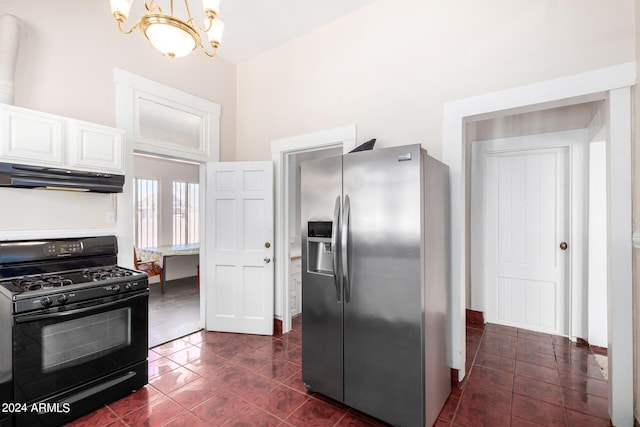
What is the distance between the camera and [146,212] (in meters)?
5.97

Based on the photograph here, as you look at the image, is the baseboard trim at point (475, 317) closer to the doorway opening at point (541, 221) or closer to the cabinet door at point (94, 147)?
the doorway opening at point (541, 221)

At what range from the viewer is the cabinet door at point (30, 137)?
2027mm

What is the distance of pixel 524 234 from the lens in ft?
12.1

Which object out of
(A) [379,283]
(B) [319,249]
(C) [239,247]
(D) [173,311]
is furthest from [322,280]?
(D) [173,311]

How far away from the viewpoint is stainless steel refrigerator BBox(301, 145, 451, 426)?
1.83 meters

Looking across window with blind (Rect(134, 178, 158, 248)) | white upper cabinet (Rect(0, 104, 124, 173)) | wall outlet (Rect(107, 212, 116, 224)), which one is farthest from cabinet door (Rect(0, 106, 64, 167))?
window with blind (Rect(134, 178, 158, 248))

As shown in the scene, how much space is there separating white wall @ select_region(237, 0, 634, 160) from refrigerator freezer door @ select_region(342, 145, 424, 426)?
834 millimetres

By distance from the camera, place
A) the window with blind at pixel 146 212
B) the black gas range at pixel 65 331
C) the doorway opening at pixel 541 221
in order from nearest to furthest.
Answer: the black gas range at pixel 65 331
the doorway opening at pixel 541 221
the window with blind at pixel 146 212

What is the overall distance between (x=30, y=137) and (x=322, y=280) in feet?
7.63

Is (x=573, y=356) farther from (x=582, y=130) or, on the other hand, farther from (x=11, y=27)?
(x=11, y=27)

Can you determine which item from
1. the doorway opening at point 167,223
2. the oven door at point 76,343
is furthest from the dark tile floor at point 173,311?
the oven door at point 76,343

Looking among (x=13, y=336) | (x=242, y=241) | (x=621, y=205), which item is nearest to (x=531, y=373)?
(x=621, y=205)

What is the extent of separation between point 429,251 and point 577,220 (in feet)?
8.35

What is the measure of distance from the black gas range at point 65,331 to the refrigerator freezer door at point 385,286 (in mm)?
1678
